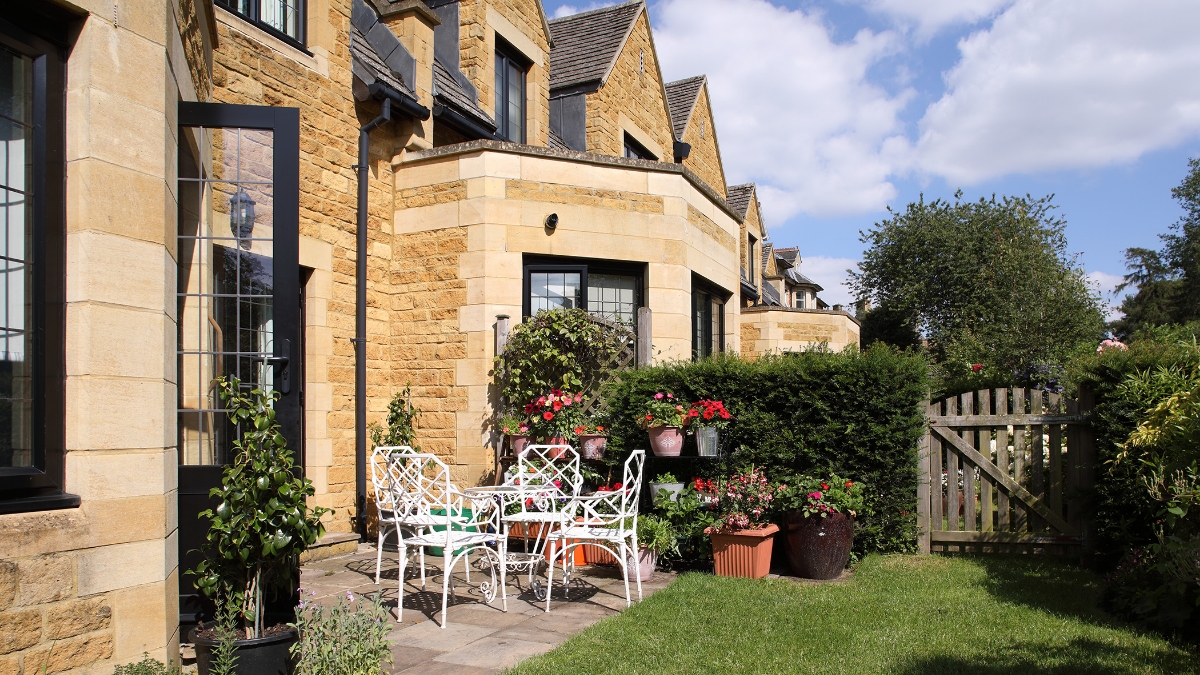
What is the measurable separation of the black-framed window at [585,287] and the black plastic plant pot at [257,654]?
19.0 feet

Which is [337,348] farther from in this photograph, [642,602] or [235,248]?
[642,602]

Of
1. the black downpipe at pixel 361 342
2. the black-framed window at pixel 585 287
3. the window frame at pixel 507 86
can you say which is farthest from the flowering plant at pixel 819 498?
the window frame at pixel 507 86

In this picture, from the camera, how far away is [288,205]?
4707 millimetres

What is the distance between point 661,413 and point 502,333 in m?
2.15

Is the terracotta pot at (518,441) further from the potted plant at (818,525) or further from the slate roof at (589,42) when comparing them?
the slate roof at (589,42)

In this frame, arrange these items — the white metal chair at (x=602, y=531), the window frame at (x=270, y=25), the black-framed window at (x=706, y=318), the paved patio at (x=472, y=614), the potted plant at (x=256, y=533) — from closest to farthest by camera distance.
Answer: the potted plant at (x=256, y=533) < the paved patio at (x=472, y=614) < the white metal chair at (x=602, y=531) < the window frame at (x=270, y=25) < the black-framed window at (x=706, y=318)

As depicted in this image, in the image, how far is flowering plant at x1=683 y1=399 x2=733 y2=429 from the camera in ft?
25.0

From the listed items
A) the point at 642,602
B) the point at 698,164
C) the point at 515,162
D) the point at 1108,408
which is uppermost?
the point at 698,164

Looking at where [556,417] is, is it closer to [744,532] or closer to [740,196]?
[744,532]

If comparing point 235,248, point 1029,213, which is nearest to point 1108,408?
point 235,248

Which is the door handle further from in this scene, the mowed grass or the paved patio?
the mowed grass

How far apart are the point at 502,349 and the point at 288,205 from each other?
4.34 metres

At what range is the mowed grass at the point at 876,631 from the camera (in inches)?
175

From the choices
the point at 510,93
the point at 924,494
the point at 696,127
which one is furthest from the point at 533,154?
the point at 696,127
